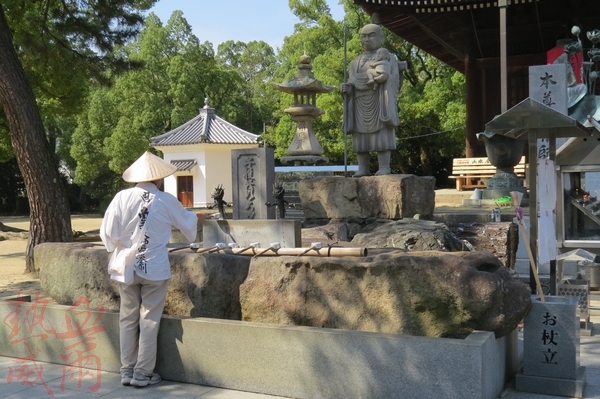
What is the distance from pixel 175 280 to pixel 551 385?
8.68ft

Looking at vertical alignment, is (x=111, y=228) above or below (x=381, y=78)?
below

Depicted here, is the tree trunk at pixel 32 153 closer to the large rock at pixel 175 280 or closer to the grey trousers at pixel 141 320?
the large rock at pixel 175 280

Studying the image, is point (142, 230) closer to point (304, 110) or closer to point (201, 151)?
point (304, 110)

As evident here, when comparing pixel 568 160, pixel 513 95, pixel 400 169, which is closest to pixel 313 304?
pixel 568 160

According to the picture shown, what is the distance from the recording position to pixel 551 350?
3746 mm

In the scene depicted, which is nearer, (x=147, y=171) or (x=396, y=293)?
(x=396, y=293)

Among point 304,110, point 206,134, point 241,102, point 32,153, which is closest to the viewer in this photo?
point 32,153

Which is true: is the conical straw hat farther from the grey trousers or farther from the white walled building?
the white walled building

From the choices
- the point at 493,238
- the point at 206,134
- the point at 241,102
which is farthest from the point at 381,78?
the point at 241,102

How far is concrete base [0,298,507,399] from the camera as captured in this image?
10.8ft

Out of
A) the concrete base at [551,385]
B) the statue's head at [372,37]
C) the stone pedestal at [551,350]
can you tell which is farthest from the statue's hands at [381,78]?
the concrete base at [551,385]

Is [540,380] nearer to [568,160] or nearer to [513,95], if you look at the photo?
[568,160]

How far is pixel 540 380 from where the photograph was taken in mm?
3705

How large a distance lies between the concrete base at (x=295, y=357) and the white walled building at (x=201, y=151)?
74.2 ft
